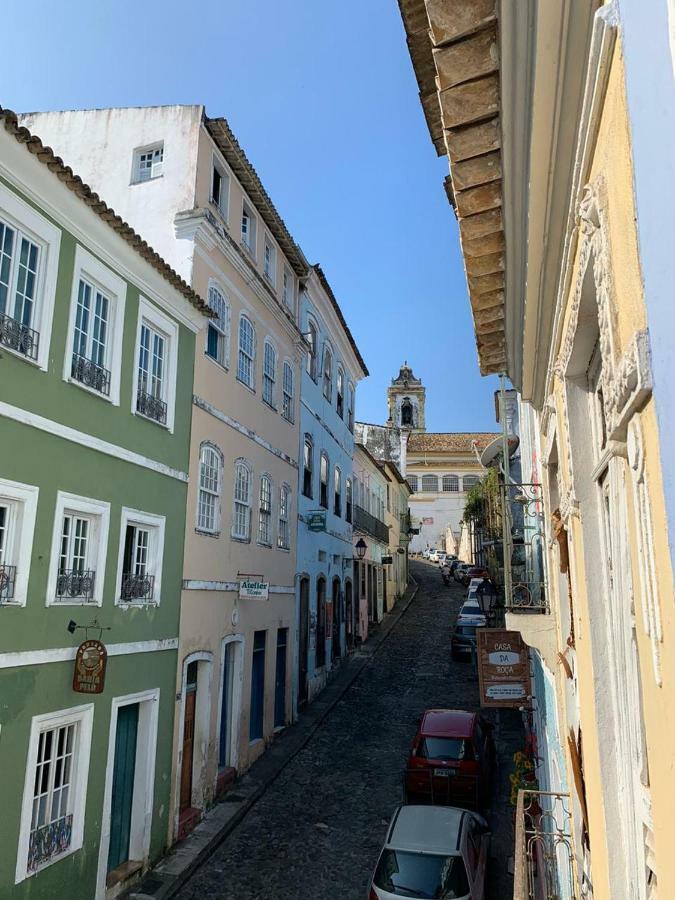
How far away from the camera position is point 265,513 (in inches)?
677

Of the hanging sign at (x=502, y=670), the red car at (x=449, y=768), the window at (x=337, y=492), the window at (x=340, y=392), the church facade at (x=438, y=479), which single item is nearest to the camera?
the hanging sign at (x=502, y=670)

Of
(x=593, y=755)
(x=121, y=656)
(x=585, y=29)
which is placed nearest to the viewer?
(x=585, y=29)

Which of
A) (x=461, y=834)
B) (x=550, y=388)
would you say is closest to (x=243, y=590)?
(x=461, y=834)

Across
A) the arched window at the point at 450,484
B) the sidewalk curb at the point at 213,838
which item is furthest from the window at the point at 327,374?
the arched window at the point at 450,484

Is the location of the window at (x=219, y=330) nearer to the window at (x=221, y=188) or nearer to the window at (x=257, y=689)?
the window at (x=221, y=188)

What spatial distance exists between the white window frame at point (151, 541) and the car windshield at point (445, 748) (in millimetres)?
6003

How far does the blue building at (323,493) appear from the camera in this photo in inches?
809

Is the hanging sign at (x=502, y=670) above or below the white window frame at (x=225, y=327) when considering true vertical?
below

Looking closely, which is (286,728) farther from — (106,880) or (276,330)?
(276,330)

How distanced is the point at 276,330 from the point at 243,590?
23.0 ft

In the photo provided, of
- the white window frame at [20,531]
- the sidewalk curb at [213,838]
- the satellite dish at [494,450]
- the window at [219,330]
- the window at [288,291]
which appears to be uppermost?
the window at [288,291]

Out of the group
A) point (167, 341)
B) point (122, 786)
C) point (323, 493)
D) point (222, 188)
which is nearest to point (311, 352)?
point (323, 493)

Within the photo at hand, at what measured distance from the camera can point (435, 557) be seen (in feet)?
195

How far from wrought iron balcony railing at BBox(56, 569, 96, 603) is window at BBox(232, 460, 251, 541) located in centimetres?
522
